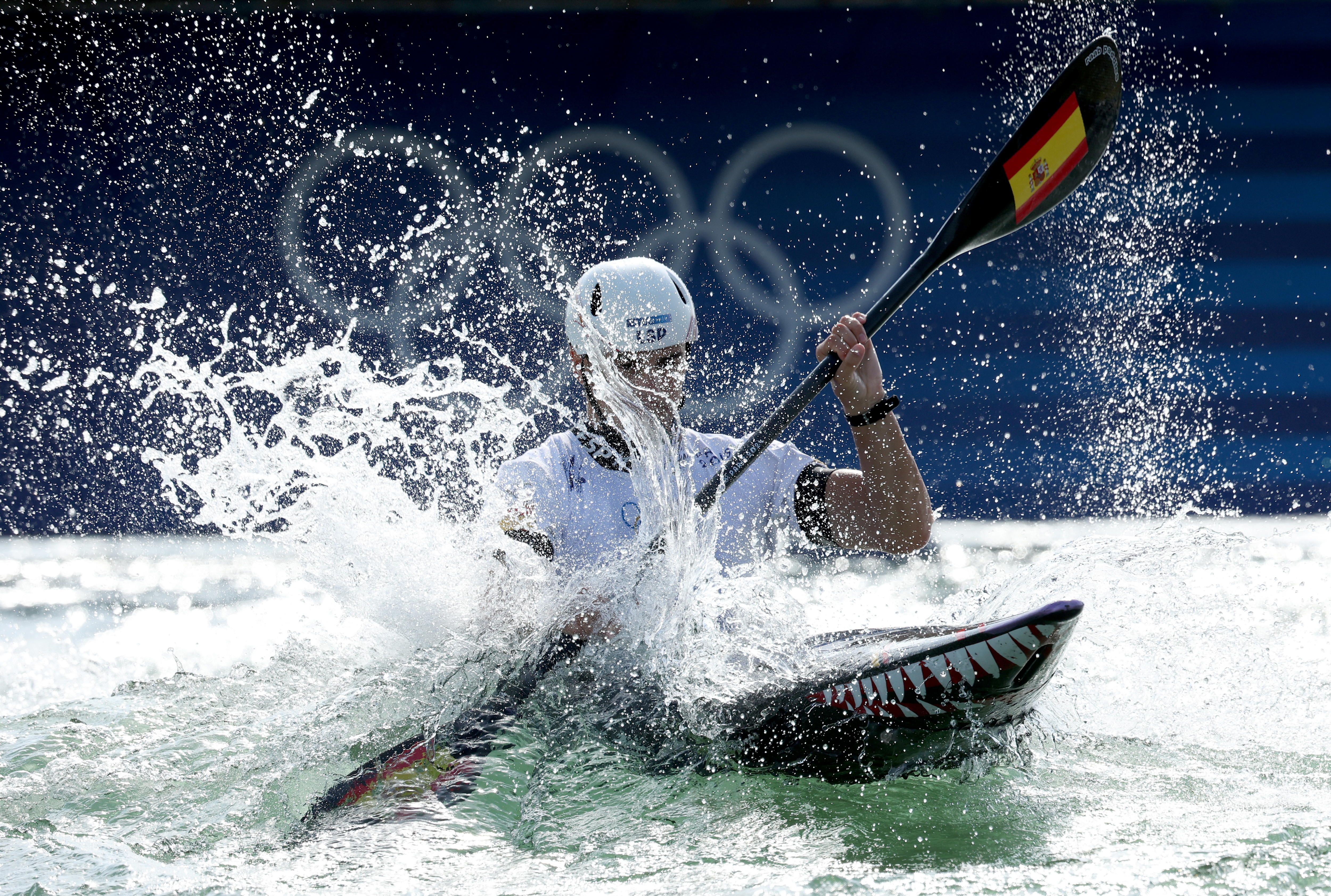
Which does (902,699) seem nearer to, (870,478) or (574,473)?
(870,478)

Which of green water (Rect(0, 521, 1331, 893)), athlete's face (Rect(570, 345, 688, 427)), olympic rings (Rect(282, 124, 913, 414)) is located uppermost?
olympic rings (Rect(282, 124, 913, 414))

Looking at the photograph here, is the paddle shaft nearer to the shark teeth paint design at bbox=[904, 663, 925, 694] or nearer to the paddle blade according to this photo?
the paddle blade

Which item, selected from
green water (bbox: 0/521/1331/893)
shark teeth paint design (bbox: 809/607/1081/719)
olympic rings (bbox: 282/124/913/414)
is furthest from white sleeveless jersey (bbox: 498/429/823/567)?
olympic rings (bbox: 282/124/913/414)

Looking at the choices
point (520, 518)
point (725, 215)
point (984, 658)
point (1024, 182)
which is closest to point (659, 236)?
point (725, 215)

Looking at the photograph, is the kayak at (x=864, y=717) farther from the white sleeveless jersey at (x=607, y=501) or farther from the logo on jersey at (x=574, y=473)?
the logo on jersey at (x=574, y=473)

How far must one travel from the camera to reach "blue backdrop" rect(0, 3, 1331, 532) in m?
5.94

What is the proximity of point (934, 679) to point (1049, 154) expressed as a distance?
1.48m

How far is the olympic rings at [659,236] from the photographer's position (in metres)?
5.97

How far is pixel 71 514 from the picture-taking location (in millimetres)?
6129

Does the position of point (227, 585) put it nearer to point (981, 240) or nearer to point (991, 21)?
point (981, 240)

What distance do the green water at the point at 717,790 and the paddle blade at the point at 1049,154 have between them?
89 centimetres

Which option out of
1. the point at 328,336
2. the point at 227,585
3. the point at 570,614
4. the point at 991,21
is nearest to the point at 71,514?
the point at 227,585

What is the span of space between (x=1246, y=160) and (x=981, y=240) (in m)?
3.82

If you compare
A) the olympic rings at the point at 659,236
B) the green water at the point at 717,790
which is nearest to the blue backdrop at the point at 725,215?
the olympic rings at the point at 659,236
